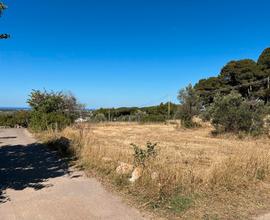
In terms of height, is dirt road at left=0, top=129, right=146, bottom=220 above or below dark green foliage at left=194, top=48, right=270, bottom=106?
below

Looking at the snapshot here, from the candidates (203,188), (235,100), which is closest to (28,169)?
(203,188)

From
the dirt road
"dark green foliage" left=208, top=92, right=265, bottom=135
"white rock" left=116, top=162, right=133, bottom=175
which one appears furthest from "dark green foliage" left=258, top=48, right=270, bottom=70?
"white rock" left=116, top=162, right=133, bottom=175

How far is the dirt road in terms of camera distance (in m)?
5.11

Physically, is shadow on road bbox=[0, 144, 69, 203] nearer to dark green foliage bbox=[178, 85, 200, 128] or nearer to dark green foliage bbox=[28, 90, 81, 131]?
dark green foliage bbox=[28, 90, 81, 131]

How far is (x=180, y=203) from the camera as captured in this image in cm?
550

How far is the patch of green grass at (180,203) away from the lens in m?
5.30

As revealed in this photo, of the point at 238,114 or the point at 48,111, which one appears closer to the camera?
the point at 238,114

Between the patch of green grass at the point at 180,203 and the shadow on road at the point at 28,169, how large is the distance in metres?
2.95

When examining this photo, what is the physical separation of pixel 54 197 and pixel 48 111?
61.5 feet

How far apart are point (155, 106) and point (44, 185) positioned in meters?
43.4

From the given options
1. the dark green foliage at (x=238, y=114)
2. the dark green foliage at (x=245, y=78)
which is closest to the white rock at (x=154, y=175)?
the dark green foliage at (x=238, y=114)

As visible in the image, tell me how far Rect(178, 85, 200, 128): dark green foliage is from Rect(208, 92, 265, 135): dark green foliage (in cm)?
791

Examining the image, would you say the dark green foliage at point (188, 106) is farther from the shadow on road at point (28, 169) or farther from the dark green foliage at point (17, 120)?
the shadow on road at point (28, 169)

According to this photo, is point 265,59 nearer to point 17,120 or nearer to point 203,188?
point 17,120
